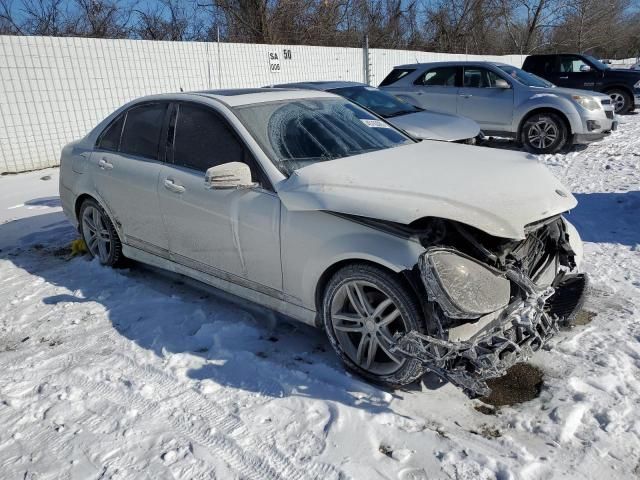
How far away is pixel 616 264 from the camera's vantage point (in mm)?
4793

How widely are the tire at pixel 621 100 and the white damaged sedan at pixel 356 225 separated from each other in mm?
13290

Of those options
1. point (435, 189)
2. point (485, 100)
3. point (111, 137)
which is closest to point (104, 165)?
point (111, 137)

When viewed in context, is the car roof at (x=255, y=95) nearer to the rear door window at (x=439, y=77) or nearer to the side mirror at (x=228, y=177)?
the side mirror at (x=228, y=177)

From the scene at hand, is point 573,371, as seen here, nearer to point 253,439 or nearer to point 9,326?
point 253,439

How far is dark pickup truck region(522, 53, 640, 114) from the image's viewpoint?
14711 mm

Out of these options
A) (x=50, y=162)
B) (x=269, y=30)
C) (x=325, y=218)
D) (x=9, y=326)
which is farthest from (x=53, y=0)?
(x=325, y=218)

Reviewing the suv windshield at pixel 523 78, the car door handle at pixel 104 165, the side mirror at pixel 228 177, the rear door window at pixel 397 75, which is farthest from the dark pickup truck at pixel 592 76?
the side mirror at pixel 228 177

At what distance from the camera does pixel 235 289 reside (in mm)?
3859

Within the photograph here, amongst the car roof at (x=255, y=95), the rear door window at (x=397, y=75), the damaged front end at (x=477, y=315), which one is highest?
the car roof at (x=255, y=95)

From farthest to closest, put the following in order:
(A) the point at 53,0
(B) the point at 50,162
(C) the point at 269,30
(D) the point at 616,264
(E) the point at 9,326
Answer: (C) the point at 269,30 → (A) the point at 53,0 → (B) the point at 50,162 → (D) the point at 616,264 → (E) the point at 9,326

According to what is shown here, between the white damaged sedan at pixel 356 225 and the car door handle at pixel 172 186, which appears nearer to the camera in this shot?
the white damaged sedan at pixel 356 225

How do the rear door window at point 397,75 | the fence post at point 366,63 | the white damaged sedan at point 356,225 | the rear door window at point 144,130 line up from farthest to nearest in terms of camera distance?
1. the fence post at point 366,63
2. the rear door window at point 397,75
3. the rear door window at point 144,130
4. the white damaged sedan at point 356,225

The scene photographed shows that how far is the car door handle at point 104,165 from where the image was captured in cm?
482

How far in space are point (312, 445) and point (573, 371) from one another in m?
1.64
